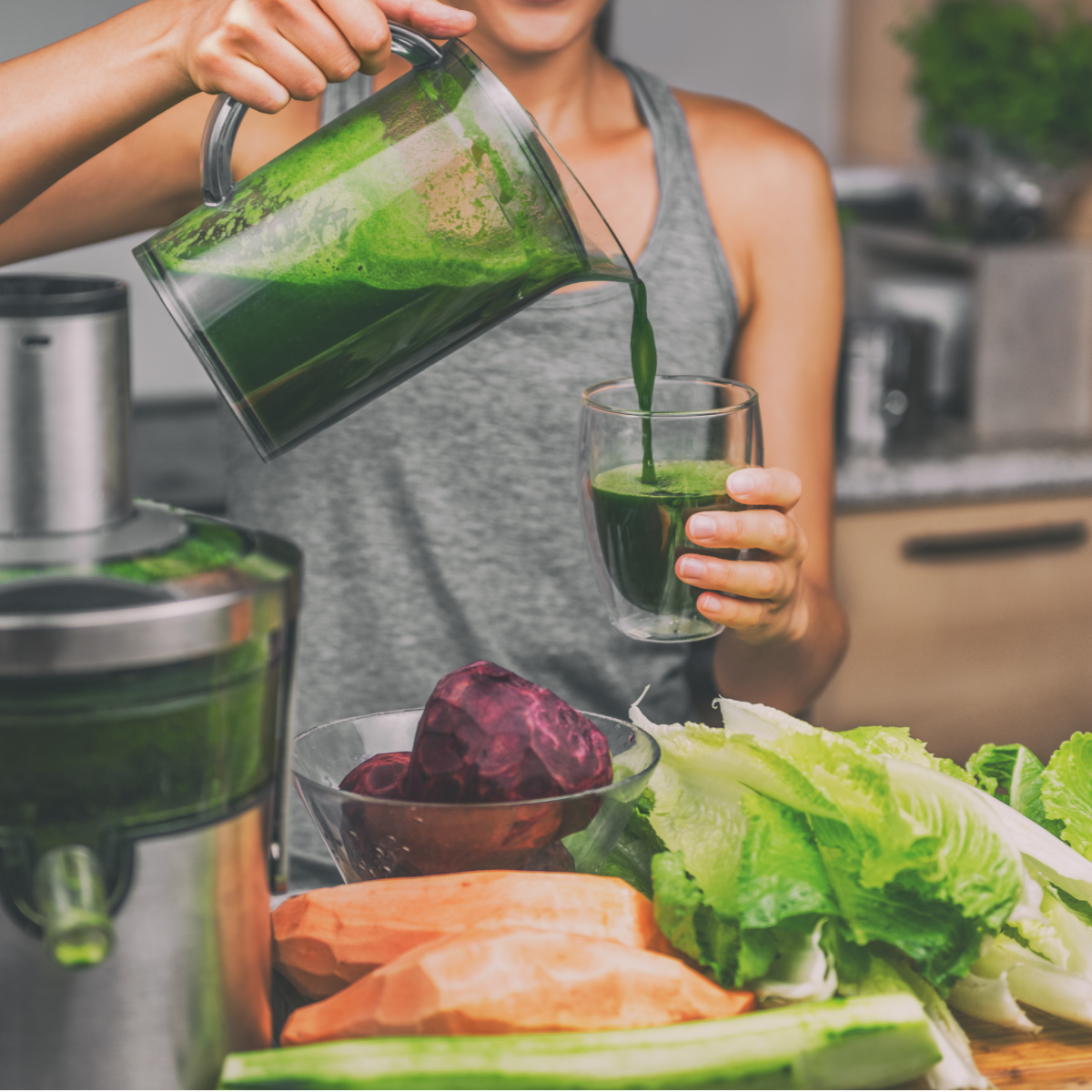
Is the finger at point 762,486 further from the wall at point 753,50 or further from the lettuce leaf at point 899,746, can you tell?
the wall at point 753,50

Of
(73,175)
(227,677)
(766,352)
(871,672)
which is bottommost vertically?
(871,672)

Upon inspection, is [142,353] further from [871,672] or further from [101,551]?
[101,551]

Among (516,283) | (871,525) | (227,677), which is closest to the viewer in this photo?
(227,677)

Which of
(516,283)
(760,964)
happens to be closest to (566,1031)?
(760,964)

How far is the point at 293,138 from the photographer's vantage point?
1335 millimetres

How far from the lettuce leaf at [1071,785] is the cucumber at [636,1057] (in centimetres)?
24

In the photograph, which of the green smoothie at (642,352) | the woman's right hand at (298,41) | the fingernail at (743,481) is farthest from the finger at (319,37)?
the fingernail at (743,481)

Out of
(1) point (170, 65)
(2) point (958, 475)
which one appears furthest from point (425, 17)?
(2) point (958, 475)

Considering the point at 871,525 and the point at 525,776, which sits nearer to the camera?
the point at 525,776

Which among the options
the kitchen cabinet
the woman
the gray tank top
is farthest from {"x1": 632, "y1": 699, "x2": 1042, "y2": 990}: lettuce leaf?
the kitchen cabinet

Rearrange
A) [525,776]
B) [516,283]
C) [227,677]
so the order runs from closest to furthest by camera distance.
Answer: [227,677], [525,776], [516,283]

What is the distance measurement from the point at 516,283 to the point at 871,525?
4.80ft

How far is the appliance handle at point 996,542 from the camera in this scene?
→ 7.02 ft

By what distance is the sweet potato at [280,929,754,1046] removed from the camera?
0.58 m
